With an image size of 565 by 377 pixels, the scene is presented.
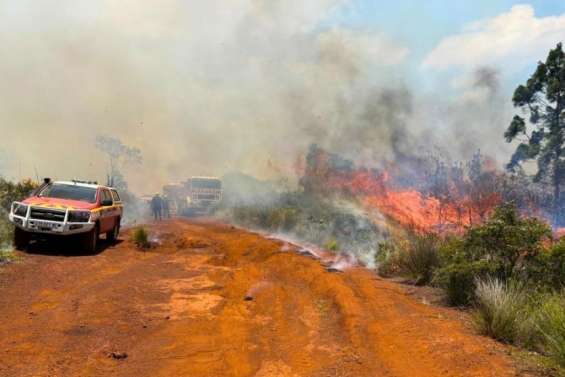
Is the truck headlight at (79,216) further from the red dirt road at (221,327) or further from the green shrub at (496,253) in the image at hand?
the green shrub at (496,253)

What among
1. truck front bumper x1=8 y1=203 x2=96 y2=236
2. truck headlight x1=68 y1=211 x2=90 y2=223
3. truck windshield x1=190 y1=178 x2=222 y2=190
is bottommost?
truck windshield x1=190 y1=178 x2=222 y2=190

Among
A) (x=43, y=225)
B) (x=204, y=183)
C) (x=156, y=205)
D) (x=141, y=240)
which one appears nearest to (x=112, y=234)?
(x=141, y=240)

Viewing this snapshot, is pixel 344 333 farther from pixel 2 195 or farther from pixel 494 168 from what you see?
pixel 494 168

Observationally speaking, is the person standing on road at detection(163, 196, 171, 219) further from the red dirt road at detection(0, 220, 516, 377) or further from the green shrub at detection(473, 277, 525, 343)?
the green shrub at detection(473, 277, 525, 343)

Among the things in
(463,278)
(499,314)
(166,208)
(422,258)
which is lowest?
(166,208)

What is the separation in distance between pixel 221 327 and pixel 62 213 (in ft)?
25.9

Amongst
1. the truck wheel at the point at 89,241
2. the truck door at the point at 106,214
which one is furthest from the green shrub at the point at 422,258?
the truck door at the point at 106,214

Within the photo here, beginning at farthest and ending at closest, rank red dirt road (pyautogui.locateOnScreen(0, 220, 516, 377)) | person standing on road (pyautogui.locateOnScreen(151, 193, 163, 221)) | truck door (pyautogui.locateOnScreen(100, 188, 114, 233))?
person standing on road (pyautogui.locateOnScreen(151, 193, 163, 221)) → truck door (pyautogui.locateOnScreen(100, 188, 114, 233)) → red dirt road (pyautogui.locateOnScreen(0, 220, 516, 377))

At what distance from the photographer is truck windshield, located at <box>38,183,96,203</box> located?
46.3 ft

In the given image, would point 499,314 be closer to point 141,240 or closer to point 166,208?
point 141,240

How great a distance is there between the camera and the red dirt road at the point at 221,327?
5.32 m

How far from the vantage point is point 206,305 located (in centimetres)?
830

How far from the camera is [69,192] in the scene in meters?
14.4

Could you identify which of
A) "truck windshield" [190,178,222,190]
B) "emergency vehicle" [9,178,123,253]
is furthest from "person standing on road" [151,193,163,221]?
"emergency vehicle" [9,178,123,253]
